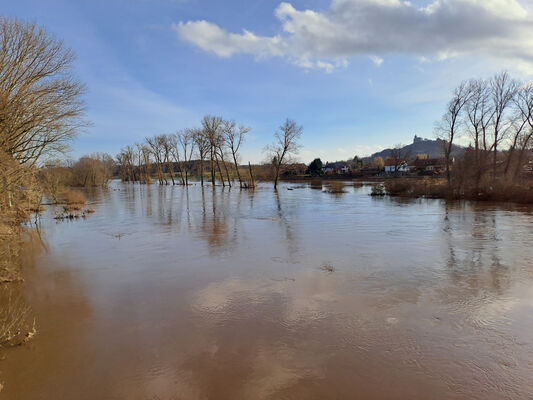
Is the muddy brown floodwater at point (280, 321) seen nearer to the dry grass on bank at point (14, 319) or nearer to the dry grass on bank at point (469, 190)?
the dry grass on bank at point (14, 319)

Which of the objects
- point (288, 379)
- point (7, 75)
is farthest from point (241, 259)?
point (7, 75)

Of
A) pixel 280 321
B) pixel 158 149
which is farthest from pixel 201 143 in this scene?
pixel 280 321

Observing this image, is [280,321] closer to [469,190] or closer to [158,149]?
[469,190]

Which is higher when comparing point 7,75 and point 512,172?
point 7,75

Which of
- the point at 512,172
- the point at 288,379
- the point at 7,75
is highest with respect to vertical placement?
the point at 7,75

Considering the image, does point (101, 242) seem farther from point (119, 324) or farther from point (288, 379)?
point (288, 379)

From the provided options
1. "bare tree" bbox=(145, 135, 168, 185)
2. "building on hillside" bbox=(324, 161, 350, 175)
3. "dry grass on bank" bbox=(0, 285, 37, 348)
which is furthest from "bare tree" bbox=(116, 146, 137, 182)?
"dry grass on bank" bbox=(0, 285, 37, 348)

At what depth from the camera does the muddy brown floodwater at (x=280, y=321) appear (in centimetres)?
439

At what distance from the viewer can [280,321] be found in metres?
6.21

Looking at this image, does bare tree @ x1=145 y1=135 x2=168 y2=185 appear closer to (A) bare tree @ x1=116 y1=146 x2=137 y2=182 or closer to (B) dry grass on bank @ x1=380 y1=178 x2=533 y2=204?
(A) bare tree @ x1=116 y1=146 x2=137 y2=182

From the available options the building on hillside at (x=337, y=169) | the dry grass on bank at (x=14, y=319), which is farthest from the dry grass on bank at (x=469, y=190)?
the building on hillside at (x=337, y=169)

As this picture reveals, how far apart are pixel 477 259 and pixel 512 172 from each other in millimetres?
25957

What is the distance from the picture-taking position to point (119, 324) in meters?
6.23

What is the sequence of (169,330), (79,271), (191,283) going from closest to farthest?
(169,330) < (191,283) < (79,271)
